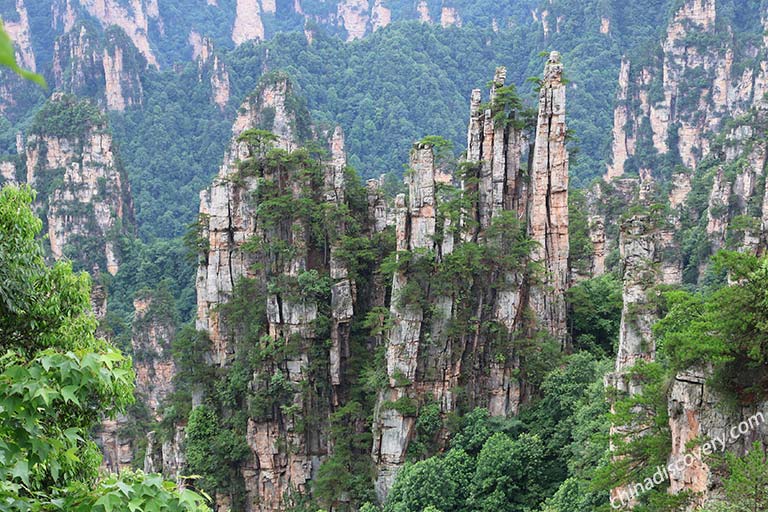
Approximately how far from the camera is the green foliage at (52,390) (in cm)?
544

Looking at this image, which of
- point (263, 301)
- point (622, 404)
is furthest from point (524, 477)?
point (263, 301)

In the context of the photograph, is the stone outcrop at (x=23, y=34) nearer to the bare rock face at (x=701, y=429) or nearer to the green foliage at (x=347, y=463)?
the green foliage at (x=347, y=463)

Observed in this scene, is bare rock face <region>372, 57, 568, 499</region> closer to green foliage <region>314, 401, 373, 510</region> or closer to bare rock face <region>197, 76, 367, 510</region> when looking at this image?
green foliage <region>314, 401, 373, 510</region>

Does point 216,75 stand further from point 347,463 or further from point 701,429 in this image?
point 701,429

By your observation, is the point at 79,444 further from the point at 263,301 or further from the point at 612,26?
the point at 612,26

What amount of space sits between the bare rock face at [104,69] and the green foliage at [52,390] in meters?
101

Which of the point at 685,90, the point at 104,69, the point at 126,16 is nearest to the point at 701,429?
the point at 685,90

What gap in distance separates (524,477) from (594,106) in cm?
8850

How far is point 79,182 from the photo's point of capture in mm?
76500

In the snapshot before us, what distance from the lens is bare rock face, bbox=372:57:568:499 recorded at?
29.6 metres

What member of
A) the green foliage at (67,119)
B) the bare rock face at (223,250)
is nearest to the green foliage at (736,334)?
the bare rock face at (223,250)

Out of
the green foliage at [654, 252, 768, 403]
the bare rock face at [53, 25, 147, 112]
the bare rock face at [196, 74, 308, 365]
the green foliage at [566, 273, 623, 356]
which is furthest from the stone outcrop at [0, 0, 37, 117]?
the green foliage at [654, 252, 768, 403]

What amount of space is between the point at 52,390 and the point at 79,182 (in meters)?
74.8

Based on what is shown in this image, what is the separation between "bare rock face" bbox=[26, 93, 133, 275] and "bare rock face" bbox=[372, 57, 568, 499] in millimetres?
48856
